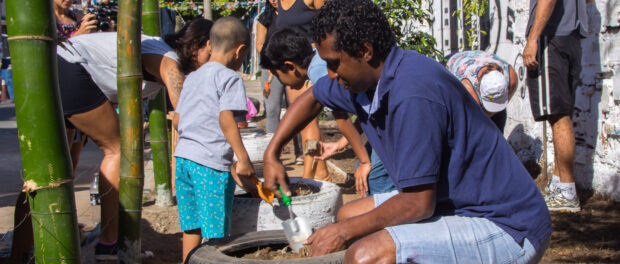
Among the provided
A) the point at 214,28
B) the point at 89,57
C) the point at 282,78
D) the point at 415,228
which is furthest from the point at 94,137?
the point at 415,228

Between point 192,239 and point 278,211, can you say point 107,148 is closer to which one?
point 192,239

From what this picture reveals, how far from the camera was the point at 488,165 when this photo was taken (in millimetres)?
2305

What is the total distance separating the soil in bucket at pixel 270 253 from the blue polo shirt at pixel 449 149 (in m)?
0.83

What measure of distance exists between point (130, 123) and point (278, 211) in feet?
3.38

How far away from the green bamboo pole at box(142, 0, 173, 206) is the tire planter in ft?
5.06

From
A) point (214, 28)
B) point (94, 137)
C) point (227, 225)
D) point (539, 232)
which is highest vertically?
point (214, 28)

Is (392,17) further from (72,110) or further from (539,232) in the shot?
(539,232)

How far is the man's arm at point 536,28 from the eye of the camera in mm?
4793

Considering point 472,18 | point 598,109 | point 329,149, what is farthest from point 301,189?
point 472,18

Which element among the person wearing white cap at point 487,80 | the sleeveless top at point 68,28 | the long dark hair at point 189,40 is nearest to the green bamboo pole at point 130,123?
the long dark hair at point 189,40

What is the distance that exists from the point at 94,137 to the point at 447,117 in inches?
92.2

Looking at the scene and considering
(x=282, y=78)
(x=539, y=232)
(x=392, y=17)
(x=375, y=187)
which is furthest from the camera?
(x=392, y=17)

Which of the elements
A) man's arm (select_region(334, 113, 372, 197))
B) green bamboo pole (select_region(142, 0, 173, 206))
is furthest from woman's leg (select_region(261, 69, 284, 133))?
man's arm (select_region(334, 113, 372, 197))

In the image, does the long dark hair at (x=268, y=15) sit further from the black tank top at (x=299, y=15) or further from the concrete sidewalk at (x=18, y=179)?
the concrete sidewalk at (x=18, y=179)
